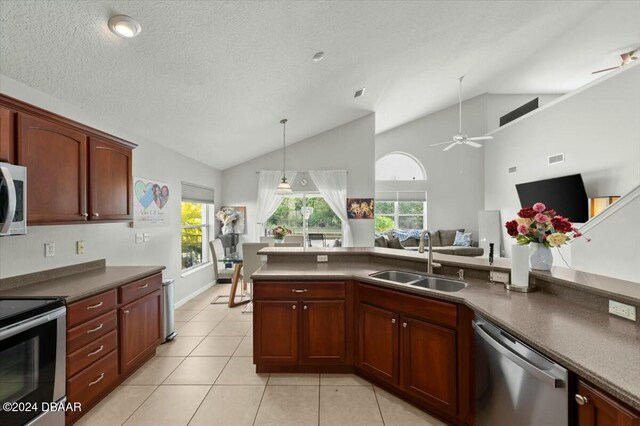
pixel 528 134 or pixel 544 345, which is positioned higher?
pixel 528 134

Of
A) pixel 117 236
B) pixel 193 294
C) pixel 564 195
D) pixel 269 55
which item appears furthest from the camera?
pixel 564 195

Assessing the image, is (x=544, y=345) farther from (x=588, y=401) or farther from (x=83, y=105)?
(x=83, y=105)

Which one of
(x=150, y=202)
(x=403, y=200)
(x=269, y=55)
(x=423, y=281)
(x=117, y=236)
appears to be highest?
(x=269, y=55)

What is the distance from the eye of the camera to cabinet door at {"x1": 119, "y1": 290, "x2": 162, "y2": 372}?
2.30 m

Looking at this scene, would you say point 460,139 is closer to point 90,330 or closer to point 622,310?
point 622,310

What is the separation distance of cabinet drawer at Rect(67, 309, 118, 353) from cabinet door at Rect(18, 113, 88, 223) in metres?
0.78

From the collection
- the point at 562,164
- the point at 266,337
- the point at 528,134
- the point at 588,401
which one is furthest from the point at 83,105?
the point at 528,134

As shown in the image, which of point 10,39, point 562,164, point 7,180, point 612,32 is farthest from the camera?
point 562,164

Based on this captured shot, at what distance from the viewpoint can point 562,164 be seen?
17.2 feet

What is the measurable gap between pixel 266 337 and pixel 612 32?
692cm

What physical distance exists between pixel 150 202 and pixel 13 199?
6.67 feet

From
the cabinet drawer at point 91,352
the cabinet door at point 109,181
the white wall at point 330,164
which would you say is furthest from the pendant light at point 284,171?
the cabinet drawer at point 91,352

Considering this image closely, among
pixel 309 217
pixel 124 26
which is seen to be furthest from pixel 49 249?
pixel 309 217

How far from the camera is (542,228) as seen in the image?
1.85 m
